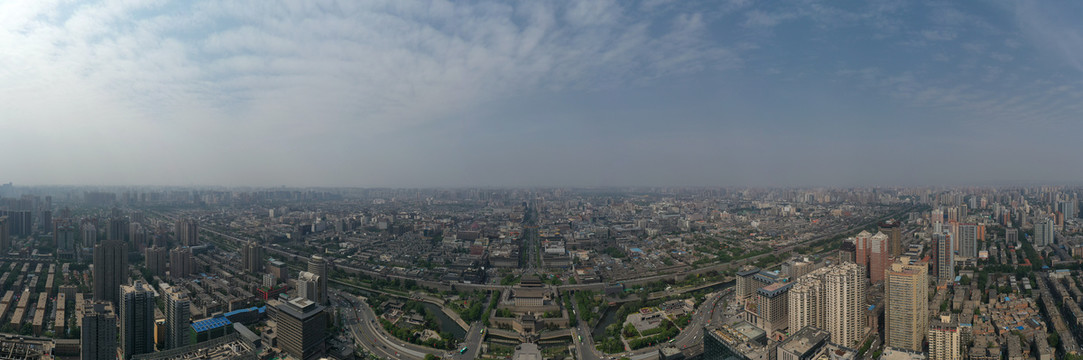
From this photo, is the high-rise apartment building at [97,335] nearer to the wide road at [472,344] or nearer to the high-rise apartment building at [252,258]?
the wide road at [472,344]

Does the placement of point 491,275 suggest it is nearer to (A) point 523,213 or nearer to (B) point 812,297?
(B) point 812,297

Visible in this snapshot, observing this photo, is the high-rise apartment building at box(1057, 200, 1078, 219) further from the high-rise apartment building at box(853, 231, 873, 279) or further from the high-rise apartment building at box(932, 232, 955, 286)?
the high-rise apartment building at box(853, 231, 873, 279)

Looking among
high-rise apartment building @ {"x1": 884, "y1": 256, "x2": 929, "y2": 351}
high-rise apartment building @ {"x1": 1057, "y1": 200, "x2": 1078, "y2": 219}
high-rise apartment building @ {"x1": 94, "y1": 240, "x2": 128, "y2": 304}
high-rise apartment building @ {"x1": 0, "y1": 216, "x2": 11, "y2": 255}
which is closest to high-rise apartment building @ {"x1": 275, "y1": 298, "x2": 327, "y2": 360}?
high-rise apartment building @ {"x1": 94, "y1": 240, "x2": 128, "y2": 304}

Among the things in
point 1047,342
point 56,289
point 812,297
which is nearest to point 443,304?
point 812,297

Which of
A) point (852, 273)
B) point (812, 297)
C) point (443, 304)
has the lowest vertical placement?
point (443, 304)

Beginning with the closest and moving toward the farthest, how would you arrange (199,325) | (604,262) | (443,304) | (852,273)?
(852,273), (199,325), (443,304), (604,262)

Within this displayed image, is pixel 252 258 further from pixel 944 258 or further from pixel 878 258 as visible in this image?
pixel 944 258

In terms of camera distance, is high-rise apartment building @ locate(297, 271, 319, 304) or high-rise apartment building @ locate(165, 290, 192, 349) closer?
high-rise apartment building @ locate(165, 290, 192, 349)
